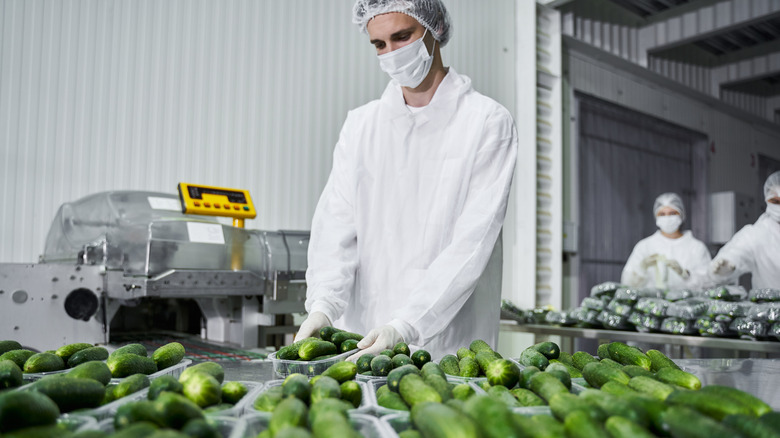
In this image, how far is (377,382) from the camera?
1.19m

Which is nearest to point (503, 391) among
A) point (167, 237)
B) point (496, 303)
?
point (496, 303)

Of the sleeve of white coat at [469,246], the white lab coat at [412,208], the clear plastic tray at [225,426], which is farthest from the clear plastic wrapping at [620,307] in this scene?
the clear plastic tray at [225,426]

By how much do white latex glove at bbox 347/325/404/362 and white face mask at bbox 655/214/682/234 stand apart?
218 inches

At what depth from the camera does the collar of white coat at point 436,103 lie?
232cm

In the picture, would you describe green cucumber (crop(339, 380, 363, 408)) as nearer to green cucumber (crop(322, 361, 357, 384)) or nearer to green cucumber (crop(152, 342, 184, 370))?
green cucumber (crop(322, 361, 357, 384))

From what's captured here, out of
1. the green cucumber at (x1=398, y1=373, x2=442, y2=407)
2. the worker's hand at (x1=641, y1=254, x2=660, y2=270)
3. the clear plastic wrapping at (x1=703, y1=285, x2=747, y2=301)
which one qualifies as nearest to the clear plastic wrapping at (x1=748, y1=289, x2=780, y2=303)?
the clear plastic wrapping at (x1=703, y1=285, x2=747, y2=301)

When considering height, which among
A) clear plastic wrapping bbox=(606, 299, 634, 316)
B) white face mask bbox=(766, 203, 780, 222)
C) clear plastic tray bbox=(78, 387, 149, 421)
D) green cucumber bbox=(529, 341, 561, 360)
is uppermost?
white face mask bbox=(766, 203, 780, 222)

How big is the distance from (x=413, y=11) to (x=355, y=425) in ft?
5.92

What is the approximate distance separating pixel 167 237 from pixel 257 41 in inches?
92.9

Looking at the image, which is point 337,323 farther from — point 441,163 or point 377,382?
point 377,382

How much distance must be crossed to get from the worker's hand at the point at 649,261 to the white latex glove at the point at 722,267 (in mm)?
1118

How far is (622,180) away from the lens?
8.00m

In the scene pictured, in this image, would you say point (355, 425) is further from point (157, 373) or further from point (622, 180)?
point (622, 180)

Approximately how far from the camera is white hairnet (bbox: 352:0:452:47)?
2.25 meters
